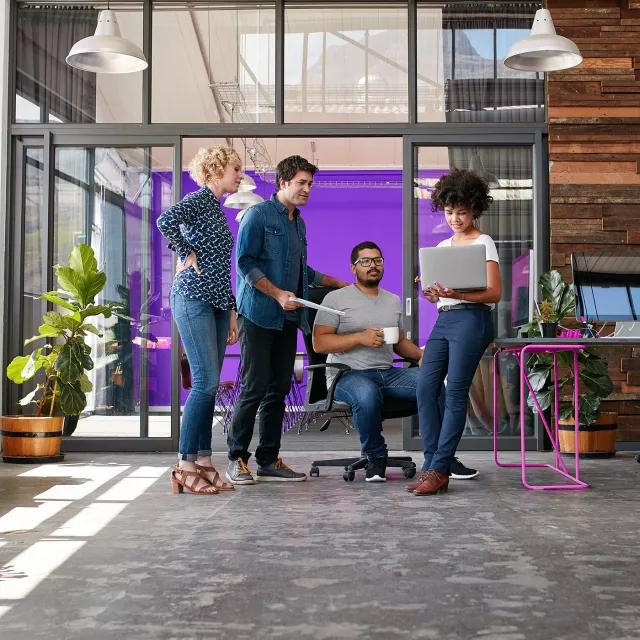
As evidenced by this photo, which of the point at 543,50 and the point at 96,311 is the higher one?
the point at 543,50

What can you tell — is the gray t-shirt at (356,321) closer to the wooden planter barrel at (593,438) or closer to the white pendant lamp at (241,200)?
the wooden planter barrel at (593,438)

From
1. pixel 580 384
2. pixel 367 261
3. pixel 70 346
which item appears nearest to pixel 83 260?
pixel 70 346

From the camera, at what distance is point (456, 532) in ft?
9.80

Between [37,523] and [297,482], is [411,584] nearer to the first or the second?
[37,523]

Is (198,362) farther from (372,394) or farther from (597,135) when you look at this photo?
(597,135)

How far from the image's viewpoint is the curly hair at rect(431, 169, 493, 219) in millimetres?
3924

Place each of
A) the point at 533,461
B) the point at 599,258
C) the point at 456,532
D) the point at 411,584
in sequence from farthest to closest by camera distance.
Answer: the point at 533,461 → the point at 599,258 → the point at 456,532 → the point at 411,584

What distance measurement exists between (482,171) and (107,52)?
101 inches

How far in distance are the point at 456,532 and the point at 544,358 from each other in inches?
105

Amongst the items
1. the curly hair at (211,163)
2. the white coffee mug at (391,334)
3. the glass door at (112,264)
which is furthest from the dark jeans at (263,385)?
the glass door at (112,264)

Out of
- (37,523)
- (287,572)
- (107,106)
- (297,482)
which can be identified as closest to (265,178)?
(107,106)

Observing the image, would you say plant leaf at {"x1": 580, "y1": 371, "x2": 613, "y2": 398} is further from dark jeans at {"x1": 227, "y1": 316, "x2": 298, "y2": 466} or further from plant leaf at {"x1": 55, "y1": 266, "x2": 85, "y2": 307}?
plant leaf at {"x1": 55, "y1": 266, "x2": 85, "y2": 307}

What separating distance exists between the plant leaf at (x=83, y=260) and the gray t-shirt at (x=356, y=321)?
5.87 ft

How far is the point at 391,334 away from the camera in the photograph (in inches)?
169
